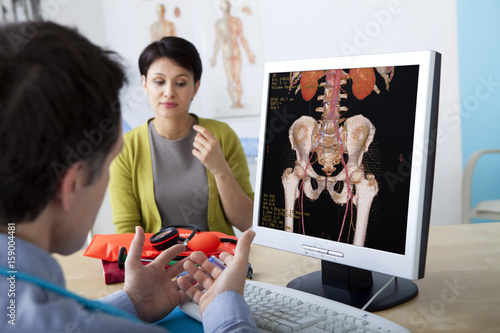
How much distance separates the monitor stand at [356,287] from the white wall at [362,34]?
199 centimetres

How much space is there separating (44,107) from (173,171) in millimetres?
1295

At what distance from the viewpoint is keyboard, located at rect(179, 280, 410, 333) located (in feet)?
2.41

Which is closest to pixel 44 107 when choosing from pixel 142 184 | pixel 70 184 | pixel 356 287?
pixel 70 184

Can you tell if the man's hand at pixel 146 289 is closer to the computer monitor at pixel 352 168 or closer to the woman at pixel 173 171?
the computer monitor at pixel 352 168

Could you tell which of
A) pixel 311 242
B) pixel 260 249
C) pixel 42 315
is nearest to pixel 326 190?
pixel 311 242

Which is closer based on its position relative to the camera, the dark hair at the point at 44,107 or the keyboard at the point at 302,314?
the dark hair at the point at 44,107

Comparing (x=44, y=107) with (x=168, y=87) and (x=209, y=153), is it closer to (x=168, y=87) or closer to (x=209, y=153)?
(x=209, y=153)

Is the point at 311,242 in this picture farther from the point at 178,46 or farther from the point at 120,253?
the point at 178,46

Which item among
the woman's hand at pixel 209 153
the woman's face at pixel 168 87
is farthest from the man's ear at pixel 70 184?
the woman's face at pixel 168 87

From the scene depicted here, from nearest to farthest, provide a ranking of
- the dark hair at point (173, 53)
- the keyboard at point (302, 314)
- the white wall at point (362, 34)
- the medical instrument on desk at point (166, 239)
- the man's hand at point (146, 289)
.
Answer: the keyboard at point (302, 314) → the man's hand at point (146, 289) → the medical instrument on desk at point (166, 239) → the dark hair at point (173, 53) → the white wall at point (362, 34)

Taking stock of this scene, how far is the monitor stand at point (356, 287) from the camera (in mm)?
883

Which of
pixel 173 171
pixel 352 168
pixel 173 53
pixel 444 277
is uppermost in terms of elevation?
pixel 173 53

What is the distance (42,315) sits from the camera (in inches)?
18.2

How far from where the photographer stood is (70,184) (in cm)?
56
